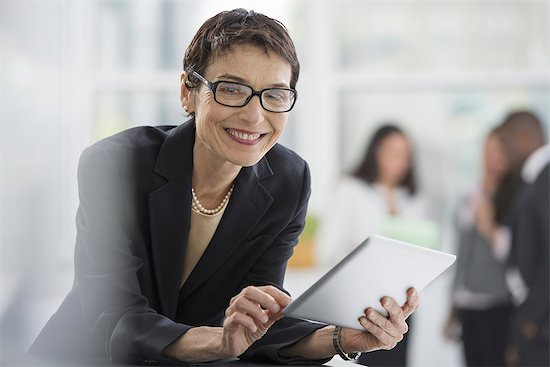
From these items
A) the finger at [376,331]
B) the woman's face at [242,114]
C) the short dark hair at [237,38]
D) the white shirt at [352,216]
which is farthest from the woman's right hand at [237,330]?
the white shirt at [352,216]

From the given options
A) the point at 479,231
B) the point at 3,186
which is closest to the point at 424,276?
the point at 3,186

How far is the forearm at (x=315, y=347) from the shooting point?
1.43 meters

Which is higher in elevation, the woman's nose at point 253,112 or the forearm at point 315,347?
the woman's nose at point 253,112

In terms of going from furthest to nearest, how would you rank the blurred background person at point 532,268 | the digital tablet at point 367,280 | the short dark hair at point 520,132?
the short dark hair at point 520,132, the blurred background person at point 532,268, the digital tablet at point 367,280

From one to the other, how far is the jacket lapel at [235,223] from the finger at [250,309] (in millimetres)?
217

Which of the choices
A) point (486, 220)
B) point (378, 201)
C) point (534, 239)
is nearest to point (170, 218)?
point (534, 239)

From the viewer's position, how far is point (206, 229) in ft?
5.20

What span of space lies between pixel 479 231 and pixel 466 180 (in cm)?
66

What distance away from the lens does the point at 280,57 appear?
145cm

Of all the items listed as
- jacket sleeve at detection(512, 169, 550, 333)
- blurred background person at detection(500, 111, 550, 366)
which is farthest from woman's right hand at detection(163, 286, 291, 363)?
→ jacket sleeve at detection(512, 169, 550, 333)

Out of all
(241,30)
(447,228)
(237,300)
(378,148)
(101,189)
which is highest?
(241,30)

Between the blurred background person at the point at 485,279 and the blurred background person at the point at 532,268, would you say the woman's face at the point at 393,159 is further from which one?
the blurred background person at the point at 532,268

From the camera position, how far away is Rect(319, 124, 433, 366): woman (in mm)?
4285

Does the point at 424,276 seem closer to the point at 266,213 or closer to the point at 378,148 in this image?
the point at 266,213
